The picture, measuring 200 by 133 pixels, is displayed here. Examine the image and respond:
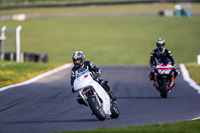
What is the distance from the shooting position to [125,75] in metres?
21.0

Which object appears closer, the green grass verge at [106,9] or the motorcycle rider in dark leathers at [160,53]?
the motorcycle rider in dark leathers at [160,53]

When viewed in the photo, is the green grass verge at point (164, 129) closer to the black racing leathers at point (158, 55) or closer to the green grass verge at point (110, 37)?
the black racing leathers at point (158, 55)

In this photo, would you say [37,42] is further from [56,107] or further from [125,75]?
[56,107]

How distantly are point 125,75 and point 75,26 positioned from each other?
118ft

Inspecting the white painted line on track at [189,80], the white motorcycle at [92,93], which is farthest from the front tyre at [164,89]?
the white motorcycle at [92,93]

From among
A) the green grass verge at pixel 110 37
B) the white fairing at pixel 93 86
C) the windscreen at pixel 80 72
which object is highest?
the windscreen at pixel 80 72

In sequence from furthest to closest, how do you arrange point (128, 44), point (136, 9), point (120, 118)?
point (136, 9), point (128, 44), point (120, 118)

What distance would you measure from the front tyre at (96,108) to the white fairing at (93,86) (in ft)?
0.47

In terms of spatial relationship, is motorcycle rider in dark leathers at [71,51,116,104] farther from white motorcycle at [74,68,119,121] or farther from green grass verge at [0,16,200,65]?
green grass verge at [0,16,200,65]

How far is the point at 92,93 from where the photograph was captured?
9273 millimetres

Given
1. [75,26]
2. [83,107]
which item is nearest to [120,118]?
[83,107]

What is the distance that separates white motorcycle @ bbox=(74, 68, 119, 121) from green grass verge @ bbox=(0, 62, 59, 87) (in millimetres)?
7646

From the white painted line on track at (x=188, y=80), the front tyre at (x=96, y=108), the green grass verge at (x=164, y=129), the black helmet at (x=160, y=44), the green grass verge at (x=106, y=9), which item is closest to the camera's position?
the green grass verge at (x=164, y=129)

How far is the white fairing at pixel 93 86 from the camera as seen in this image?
9.02 m
